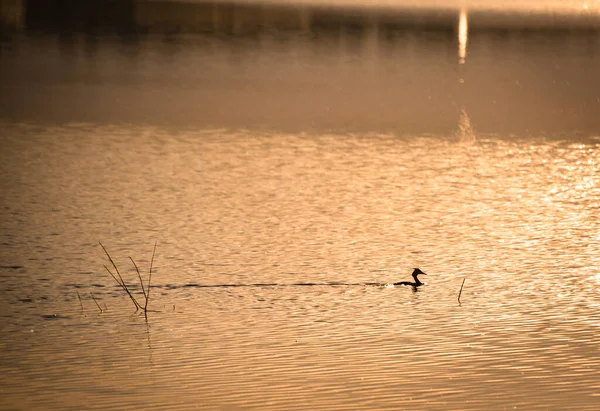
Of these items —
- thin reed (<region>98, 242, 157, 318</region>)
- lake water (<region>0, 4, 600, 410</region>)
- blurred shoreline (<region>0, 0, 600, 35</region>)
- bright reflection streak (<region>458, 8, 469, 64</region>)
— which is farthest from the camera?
blurred shoreline (<region>0, 0, 600, 35</region>)

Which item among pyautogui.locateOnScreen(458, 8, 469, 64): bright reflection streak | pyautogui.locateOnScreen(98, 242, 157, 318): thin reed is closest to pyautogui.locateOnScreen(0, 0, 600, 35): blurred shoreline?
pyautogui.locateOnScreen(458, 8, 469, 64): bright reflection streak

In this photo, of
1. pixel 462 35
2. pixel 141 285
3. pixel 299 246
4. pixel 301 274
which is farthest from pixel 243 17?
pixel 141 285

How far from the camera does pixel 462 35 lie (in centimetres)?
5603

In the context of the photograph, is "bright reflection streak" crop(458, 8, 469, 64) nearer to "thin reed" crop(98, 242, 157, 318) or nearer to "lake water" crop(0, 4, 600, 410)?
"lake water" crop(0, 4, 600, 410)

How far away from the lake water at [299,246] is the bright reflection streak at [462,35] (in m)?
Result: 11.1

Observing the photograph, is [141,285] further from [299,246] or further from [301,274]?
[299,246]

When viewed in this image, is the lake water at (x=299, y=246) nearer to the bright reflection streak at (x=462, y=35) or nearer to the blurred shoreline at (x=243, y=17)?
the bright reflection streak at (x=462, y=35)

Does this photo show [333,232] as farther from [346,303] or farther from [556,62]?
[556,62]

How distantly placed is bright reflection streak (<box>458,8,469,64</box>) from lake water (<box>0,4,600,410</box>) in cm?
1110

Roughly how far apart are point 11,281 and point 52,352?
2750 millimetres

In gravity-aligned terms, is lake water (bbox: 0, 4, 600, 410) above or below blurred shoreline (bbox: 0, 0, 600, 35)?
above

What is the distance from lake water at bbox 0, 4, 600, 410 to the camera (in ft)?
34.2

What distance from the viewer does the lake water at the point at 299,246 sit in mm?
10422

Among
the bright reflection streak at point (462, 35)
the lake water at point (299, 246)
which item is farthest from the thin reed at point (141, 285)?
the bright reflection streak at point (462, 35)
